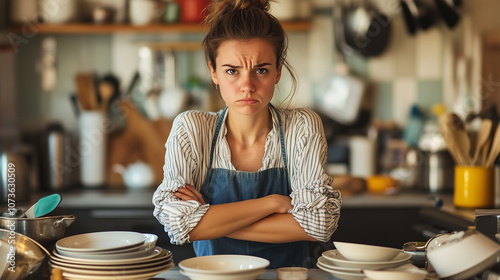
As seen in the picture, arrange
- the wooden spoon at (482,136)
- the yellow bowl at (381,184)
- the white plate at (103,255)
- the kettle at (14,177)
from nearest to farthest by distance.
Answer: the white plate at (103,255) → the wooden spoon at (482,136) → the kettle at (14,177) → the yellow bowl at (381,184)

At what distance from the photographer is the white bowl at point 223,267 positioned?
49.4 inches

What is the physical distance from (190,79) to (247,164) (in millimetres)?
1745

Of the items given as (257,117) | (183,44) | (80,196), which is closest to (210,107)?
(183,44)

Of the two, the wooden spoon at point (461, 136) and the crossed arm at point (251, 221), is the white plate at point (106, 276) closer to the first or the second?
the crossed arm at point (251, 221)

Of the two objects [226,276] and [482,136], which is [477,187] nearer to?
[482,136]

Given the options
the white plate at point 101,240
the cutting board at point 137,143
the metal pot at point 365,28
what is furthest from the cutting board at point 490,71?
the white plate at point 101,240

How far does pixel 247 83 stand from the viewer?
1.66m

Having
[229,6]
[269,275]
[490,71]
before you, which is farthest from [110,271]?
[490,71]

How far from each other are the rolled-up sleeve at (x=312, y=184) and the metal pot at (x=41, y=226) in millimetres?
625

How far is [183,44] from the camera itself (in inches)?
139

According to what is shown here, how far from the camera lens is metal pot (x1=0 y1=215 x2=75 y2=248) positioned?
1393 mm

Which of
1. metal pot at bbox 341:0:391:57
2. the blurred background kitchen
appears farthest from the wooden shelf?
metal pot at bbox 341:0:391:57

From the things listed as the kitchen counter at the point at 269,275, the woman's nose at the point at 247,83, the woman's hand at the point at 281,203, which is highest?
the woman's nose at the point at 247,83

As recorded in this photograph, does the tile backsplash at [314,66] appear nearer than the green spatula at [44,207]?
No
